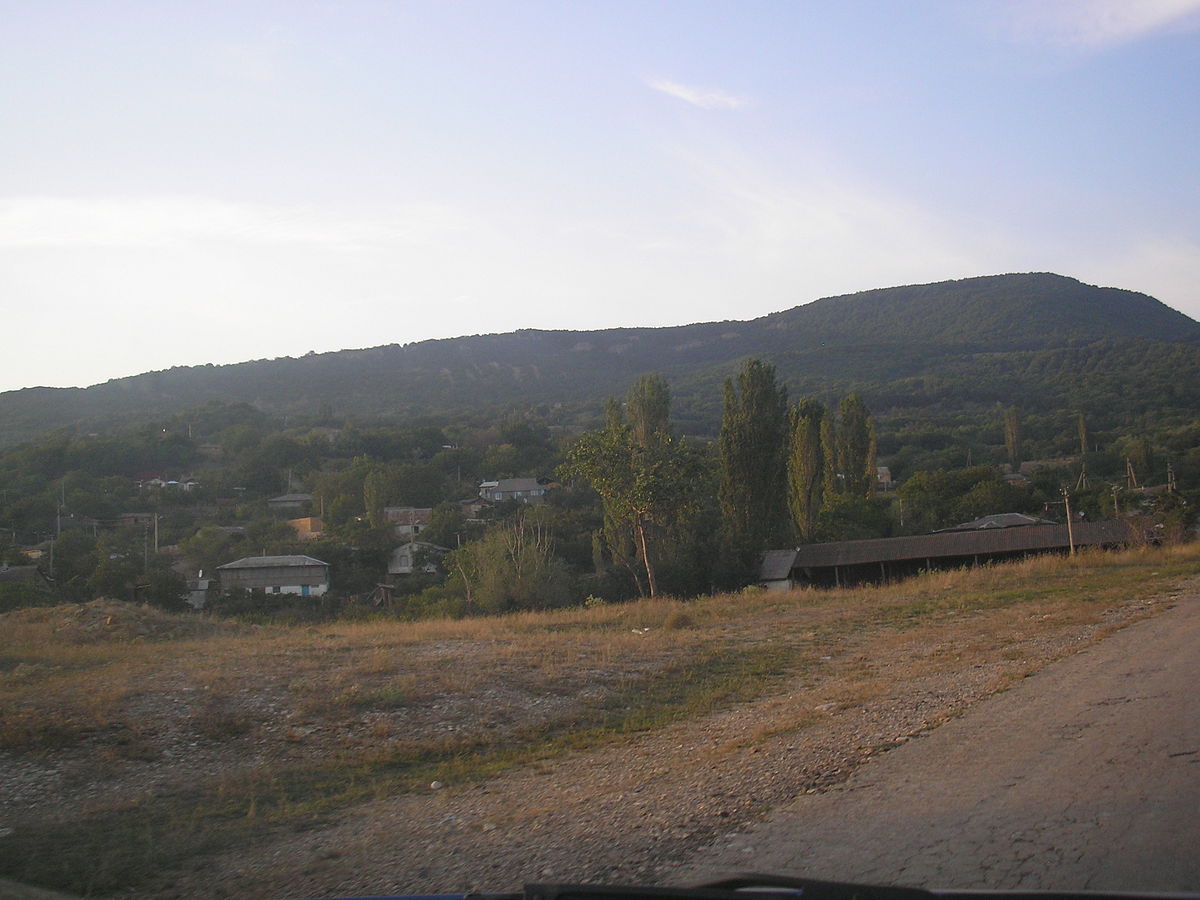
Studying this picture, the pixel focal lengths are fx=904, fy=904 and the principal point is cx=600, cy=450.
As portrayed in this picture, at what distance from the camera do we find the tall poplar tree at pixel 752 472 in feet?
125

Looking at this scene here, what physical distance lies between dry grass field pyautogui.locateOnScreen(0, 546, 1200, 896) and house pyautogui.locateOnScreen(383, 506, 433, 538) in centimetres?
4428

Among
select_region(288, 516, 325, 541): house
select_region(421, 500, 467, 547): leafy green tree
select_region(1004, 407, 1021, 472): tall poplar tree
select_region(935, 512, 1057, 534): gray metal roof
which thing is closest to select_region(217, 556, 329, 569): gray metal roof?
select_region(421, 500, 467, 547): leafy green tree

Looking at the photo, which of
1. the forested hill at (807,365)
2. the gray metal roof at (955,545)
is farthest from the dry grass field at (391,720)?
the forested hill at (807,365)

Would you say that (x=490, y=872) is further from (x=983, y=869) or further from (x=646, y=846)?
(x=983, y=869)

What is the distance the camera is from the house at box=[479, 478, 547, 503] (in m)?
75.2

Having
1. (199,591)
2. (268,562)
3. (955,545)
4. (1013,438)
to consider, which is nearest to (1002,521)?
(955,545)

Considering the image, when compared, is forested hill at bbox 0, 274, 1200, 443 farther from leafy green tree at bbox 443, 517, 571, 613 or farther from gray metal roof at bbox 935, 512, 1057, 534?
leafy green tree at bbox 443, 517, 571, 613

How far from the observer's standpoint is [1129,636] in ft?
42.5

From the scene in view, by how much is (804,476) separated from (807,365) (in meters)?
90.8

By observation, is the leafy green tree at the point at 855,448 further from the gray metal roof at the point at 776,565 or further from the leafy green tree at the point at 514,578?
the leafy green tree at the point at 514,578

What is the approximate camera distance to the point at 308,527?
62219 mm

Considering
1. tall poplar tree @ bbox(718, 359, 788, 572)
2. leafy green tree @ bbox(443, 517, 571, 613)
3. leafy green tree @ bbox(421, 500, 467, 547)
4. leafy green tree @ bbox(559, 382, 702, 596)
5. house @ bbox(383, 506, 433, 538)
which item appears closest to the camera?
leafy green tree @ bbox(559, 382, 702, 596)

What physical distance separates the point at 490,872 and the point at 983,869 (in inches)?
104

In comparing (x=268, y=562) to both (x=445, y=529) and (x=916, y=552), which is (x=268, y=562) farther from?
(x=916, y=552)
